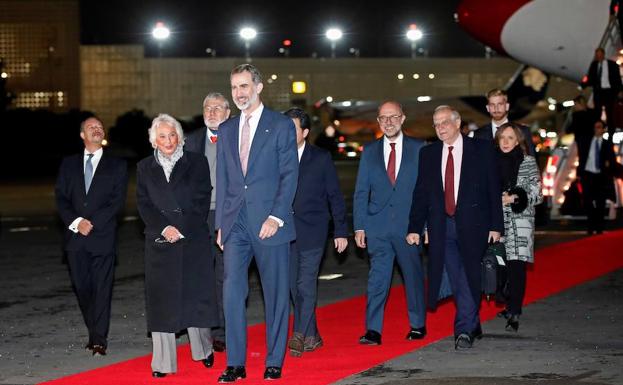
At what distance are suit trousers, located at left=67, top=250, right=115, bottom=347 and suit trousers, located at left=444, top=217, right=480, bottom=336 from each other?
2.50m

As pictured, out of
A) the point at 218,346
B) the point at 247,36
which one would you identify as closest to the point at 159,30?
the point at 247,36

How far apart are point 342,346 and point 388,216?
1.03m

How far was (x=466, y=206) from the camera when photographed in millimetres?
9281

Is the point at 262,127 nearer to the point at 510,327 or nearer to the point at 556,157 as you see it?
the point at 510,327

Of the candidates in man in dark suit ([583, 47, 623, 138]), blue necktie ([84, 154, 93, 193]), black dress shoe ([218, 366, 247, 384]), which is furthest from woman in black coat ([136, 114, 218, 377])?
man in dark suit ([583, 47, 623, 138])

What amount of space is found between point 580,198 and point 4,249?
29.4ft

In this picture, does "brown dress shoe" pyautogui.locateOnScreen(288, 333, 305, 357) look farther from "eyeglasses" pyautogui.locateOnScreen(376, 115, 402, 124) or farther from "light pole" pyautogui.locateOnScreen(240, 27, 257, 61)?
"light pole" pyautogui.locateOnScreen(240, 27, 257, 61)

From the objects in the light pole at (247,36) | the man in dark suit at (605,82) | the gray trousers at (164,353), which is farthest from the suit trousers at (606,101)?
the light pole at (247,36)

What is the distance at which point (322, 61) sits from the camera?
289ft

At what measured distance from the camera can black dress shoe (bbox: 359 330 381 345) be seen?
9414 mm

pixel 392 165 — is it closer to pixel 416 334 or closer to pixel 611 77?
pixel 416 334

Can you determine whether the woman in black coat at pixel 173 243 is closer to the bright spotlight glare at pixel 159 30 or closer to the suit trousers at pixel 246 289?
the suit trousers at pixel 246 289

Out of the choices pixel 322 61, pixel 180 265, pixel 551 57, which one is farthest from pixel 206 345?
pixel 322 61

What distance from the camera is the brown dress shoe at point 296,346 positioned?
29.6ft
